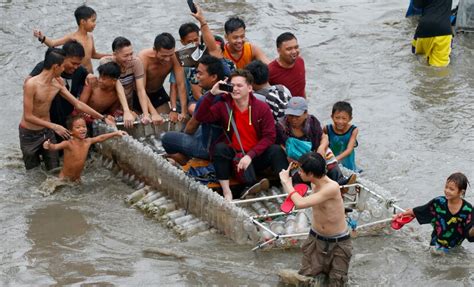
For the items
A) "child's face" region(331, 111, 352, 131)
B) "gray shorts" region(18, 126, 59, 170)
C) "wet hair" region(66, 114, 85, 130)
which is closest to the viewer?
"child's face" region(331, 111, 352, 131)

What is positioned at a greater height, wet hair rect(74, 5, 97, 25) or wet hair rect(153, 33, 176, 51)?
wet hair rect(74, 5, 97, 25)

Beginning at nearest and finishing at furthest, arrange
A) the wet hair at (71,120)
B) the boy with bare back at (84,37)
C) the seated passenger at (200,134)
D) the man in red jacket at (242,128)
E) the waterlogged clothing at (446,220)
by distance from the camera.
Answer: the waterlogged clothing at (446,220) < the man in red jacket at (242,128) < the seated passenger at (200,134) < the wet hair at (71,120) < the boy with bare back at (84,37)

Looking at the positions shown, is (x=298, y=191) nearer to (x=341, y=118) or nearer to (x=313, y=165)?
(x=313, y=165)

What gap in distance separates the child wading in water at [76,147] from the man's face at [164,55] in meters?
0.97

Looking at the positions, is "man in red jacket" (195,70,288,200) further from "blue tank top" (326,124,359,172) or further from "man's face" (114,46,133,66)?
"man's face" (114,46,133,66)

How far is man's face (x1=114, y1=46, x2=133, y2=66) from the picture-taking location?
30.0 ft

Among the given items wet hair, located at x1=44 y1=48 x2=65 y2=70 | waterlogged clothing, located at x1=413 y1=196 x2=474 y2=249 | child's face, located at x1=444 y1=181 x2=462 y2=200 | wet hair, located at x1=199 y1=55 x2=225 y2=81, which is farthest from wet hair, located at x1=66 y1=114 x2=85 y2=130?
child's face, located at x1=444 y1=181 x2=462 y2=200

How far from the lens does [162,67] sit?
9.49 meters

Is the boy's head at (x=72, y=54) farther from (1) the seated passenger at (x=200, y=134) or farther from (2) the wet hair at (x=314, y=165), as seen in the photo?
(2) the wet hair at (x=314, y=165)

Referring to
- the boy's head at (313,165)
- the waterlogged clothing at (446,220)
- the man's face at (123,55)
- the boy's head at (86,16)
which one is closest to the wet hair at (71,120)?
the man's face at (123,55)

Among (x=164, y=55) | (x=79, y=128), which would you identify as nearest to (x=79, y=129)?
(x=79, y=128)

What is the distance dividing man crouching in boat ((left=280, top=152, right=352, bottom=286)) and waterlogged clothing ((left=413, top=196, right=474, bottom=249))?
0.90 m

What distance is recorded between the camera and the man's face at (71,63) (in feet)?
29.1

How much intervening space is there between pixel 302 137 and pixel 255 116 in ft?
1.59
